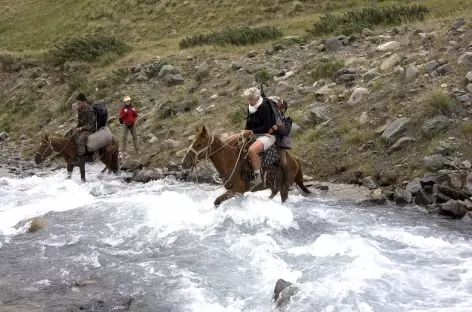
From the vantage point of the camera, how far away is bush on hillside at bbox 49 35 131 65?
29.3 metres

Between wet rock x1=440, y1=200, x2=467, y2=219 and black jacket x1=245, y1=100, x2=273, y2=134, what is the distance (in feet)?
11.5

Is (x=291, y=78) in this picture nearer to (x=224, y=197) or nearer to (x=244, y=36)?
(x=244, y=36)

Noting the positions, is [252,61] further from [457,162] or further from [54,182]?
[457,162]

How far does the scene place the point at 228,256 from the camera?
9289mm

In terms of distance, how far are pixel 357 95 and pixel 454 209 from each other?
19.2ft

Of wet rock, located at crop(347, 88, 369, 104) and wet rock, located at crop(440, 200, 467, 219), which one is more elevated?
wet rock, located at crop(347, 88, 369, 104)

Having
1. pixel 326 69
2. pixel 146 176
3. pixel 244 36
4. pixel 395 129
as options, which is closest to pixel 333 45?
pixel 326 69

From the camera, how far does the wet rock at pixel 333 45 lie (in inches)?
805

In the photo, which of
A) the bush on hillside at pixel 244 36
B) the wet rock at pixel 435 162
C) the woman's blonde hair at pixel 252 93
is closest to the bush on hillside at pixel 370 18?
the bush on hillside at pixel 244 36

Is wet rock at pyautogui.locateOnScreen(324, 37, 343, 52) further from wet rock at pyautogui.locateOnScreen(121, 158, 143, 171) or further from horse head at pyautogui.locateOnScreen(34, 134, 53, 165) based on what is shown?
horse head at pyautogui.locateOnScreen(34, 134, 53, 165)

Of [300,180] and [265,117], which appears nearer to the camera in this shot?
[265,117]

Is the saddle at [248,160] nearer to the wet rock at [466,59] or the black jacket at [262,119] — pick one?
the black jacket at [262,119]

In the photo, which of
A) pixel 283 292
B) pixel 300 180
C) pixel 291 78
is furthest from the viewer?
pixel 291 78

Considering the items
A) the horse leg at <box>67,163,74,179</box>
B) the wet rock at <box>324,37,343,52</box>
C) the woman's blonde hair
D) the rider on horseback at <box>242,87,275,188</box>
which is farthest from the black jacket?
the wet rock at <box>324,37,343,52</box>
